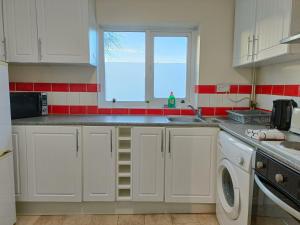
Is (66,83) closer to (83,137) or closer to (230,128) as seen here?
(83,137)


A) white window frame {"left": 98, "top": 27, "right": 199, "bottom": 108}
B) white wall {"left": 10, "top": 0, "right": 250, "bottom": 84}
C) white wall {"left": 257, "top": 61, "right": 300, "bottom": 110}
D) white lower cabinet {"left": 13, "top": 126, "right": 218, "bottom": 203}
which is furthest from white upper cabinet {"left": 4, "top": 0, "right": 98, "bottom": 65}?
white wall {"left": 257, "top": 61, "right": 300, "bottom": 110}

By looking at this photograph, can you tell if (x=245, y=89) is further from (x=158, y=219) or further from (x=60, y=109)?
(x=60, y=109)

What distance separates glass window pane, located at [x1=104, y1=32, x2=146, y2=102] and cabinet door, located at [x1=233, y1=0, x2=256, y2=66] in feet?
3.26

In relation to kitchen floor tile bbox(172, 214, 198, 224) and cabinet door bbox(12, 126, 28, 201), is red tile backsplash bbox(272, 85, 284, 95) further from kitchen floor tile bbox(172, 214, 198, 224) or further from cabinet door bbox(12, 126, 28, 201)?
cabinet door bbox(12, 126, 28, 201)

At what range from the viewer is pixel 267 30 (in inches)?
69.6

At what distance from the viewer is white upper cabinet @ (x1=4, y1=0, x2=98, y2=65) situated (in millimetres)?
2150

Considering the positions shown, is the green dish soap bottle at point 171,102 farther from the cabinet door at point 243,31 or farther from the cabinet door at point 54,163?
the cabinet door at point 54,163

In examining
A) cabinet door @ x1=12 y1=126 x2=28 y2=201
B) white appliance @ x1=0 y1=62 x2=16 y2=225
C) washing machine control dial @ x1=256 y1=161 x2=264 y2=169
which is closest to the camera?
washing machine control dial @ x1=256 y1=161 x2=264 y2=169

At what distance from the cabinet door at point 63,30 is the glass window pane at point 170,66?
0.82 m

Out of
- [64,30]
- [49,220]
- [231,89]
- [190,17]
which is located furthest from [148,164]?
[190,17]

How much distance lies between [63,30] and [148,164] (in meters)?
1.49

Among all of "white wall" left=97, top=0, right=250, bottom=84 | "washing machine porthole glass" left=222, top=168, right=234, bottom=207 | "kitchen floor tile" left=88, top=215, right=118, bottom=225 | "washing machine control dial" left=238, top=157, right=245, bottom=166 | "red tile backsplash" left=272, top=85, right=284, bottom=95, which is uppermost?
"white wall" left=97, top=0, right=250, bottom=84

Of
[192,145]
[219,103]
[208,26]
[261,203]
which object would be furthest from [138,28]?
[261,203]

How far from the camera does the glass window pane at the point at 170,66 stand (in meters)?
2.63
